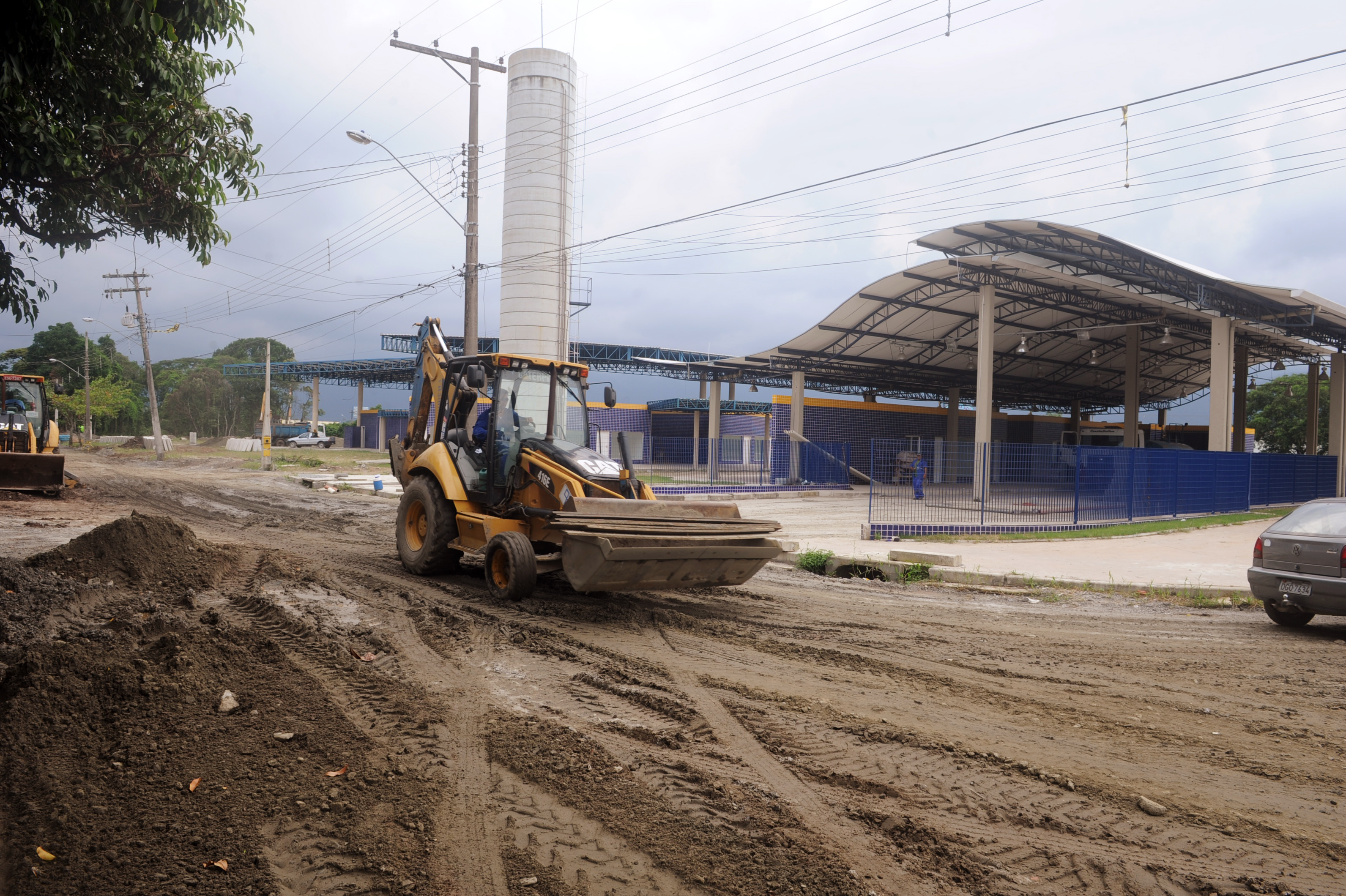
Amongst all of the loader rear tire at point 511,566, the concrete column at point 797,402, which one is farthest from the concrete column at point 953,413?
the loader rear tire at point 511,566

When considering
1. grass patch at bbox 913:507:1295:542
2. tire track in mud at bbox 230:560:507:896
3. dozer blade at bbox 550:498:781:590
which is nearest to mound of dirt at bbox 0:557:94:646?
tire track in mud at bbox 230:560:507:896

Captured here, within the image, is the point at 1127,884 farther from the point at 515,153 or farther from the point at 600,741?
the point at 515,153

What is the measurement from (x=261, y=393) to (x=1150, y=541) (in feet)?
261

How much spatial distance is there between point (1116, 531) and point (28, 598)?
18284 mm

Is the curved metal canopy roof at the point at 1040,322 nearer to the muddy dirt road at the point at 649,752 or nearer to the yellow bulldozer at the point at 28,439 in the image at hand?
the muddy dirt road at the point at 649,752

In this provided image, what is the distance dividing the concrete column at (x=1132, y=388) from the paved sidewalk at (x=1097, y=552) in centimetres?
1509

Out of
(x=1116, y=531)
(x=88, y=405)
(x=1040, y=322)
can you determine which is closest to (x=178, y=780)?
(x=1116, y=531)

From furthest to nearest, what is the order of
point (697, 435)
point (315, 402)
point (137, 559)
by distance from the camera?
point (315, 402) → point (697, 435) → point (137, 559)

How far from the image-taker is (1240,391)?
36.0 metres

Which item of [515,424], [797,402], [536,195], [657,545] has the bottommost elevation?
[657,545]

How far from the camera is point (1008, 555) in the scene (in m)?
13.7

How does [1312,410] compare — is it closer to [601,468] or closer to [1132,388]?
[1132,388]

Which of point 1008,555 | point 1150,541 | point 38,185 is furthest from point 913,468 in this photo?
point 38,185

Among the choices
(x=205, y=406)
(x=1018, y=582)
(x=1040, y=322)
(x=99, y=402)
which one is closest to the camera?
(x=1018, y=582)
